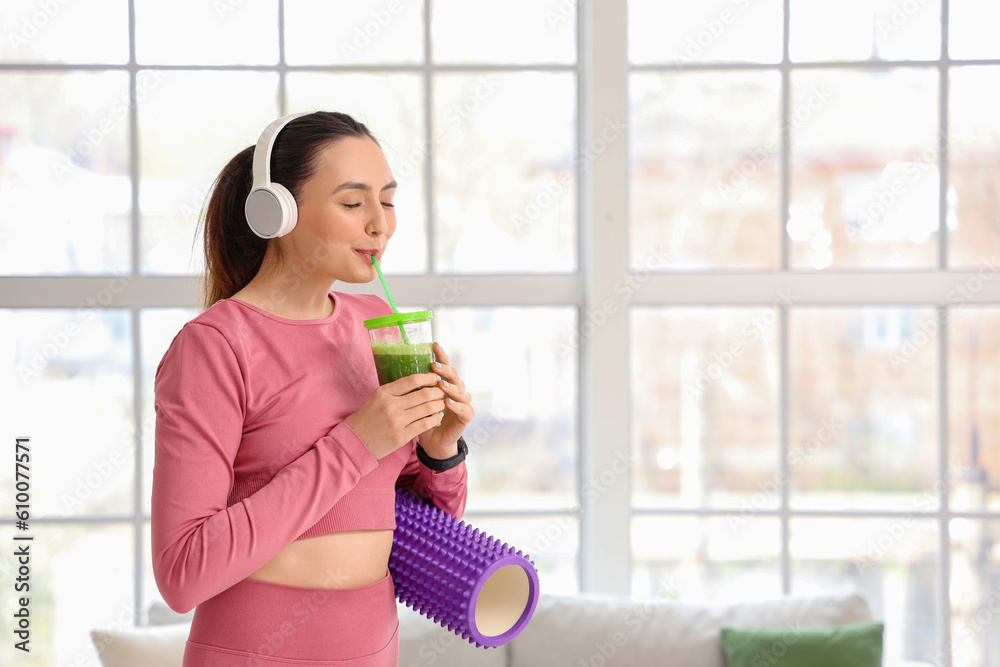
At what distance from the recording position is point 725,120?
235 cm

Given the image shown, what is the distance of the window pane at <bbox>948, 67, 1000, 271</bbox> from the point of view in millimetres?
2314

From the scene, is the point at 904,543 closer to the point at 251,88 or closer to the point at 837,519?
the point at 837,519

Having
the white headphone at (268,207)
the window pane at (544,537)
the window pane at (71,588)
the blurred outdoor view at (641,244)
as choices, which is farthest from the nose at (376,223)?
the window pane at (71,588)

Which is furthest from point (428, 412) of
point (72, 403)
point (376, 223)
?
point (72, 403)

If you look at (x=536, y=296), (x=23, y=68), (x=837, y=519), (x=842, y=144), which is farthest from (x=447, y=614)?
(x=23, y=68)

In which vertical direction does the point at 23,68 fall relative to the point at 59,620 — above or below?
above

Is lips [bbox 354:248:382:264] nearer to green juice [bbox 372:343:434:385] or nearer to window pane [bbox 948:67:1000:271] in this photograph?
green juice [bbox 372:343:434:385]

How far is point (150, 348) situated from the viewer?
91.0 inches

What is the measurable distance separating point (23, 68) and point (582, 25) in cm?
163

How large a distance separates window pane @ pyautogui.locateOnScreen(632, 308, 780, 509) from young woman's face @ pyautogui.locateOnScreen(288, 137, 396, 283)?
55.5 inches

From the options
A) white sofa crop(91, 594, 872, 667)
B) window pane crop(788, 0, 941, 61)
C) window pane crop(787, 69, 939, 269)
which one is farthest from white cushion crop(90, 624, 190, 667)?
window pane crop(788, 0, 941, 61)

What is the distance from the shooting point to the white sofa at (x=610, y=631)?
2029 millimetres

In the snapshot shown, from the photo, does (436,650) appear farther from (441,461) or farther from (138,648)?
(441,461)

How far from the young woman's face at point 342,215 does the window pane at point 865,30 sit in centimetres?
170
